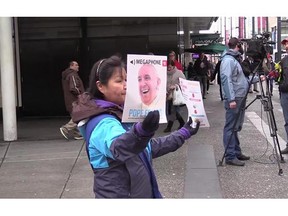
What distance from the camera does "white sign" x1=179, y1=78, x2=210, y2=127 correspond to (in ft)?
9.47

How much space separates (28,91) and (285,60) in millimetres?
7417

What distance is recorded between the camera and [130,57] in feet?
8.05

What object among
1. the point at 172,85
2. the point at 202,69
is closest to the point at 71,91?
the point at 172,85

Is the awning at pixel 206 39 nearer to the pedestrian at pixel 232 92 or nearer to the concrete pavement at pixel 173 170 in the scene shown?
the concrete pavement at pixel 173 170

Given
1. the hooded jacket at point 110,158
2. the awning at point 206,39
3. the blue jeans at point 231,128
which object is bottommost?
the blue jeans at point 231,128

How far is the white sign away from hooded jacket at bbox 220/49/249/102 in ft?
10.8

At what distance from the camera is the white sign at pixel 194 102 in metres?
2.89

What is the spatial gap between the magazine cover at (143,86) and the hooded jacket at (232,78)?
12.9 feet

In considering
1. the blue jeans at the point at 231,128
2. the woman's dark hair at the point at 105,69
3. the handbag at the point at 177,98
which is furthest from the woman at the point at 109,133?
the handbag at the point at 177,98

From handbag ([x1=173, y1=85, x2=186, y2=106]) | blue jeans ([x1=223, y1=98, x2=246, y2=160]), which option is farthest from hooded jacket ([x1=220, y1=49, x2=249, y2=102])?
handbag ([x1=173, y1=85, x2=186, y2=106])
